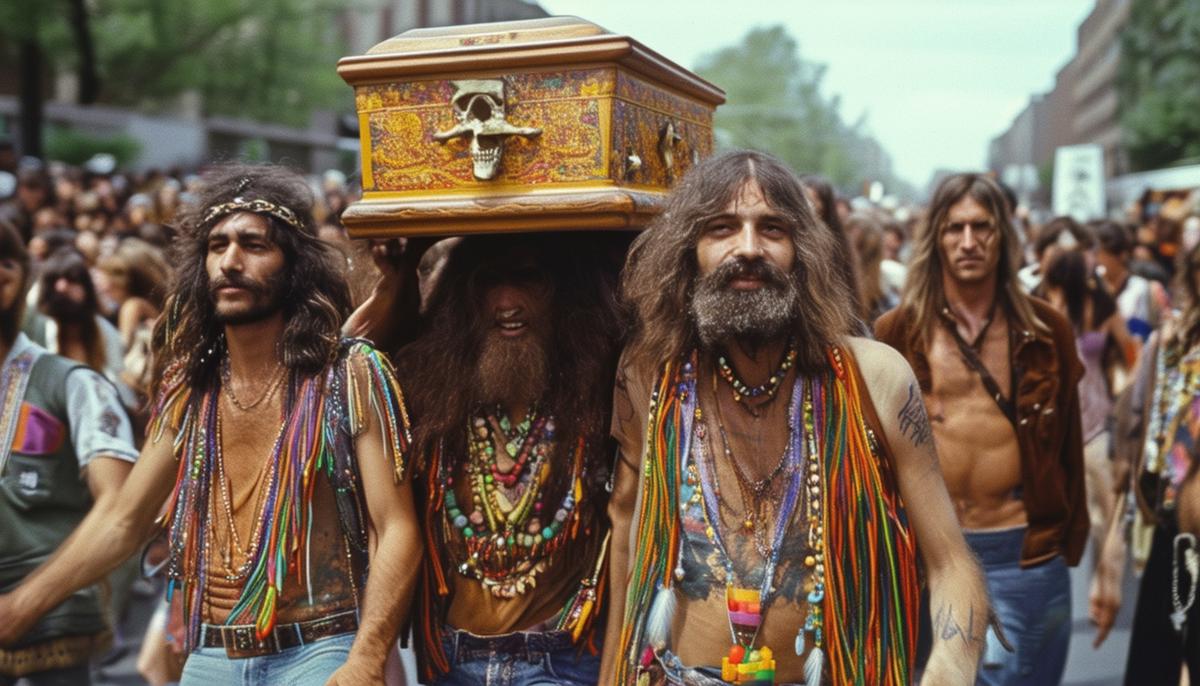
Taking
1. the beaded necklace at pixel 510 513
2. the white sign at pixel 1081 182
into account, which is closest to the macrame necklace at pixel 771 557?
the beaded necklace at pixel 510 513

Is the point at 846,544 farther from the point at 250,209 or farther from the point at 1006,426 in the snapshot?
the point at 1006,426

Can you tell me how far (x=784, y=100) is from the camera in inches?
4469

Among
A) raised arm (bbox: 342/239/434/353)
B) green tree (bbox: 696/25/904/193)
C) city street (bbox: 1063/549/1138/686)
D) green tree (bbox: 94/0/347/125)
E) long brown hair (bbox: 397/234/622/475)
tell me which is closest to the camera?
long brown hair (bbox: 397/234/622/475)

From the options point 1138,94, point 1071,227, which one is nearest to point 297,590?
point 1071,227

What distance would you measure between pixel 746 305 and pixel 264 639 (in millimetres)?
1439

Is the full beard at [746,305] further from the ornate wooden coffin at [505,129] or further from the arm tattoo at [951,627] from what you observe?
the arm tattoo at [951,627]

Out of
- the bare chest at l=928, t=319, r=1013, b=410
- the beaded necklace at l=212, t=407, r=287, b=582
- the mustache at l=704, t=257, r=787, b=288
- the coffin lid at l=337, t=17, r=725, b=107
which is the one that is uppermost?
the coffin lid at l=337, t=17, r=725, b=107

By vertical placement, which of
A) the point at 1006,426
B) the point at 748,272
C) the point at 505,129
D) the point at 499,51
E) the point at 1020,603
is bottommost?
the point at 1020,603

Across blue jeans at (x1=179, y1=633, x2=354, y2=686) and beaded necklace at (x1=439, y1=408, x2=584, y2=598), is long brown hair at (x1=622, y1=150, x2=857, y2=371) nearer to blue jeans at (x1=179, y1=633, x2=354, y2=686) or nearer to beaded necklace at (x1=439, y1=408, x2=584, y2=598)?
beaded necklace at (x1=439, y1=408, x2=584, y2=598)

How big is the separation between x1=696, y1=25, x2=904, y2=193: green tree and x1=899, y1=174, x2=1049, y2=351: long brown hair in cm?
9425

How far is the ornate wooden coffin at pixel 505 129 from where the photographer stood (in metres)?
4.17

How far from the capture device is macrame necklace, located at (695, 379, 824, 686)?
371 centimetres

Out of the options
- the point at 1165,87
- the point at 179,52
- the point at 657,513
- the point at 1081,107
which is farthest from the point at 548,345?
the point at 1081,107

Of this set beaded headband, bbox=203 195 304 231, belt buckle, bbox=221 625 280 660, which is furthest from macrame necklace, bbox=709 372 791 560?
beaded headband, bbox=203 195 304 231
